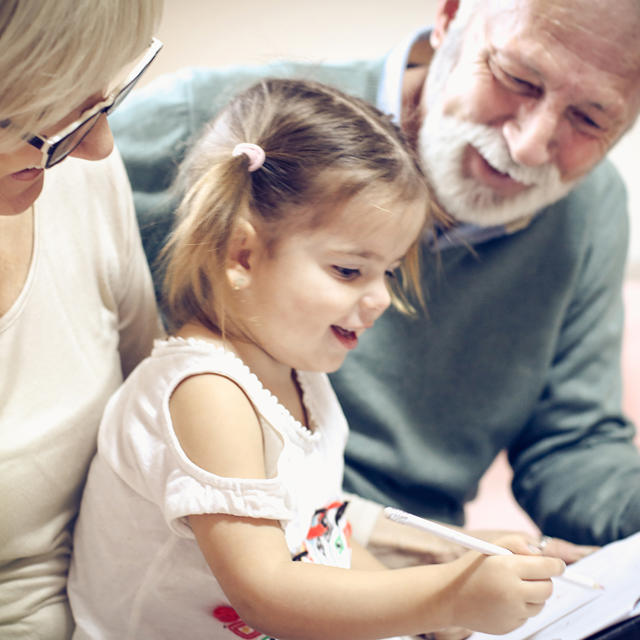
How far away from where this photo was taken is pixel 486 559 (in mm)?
655

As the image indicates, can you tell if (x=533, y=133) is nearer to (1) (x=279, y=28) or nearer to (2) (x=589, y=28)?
Result: (2) (x=589, y=28)

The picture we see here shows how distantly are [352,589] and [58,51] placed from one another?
1.63 feet

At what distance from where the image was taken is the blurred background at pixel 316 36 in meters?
1.78

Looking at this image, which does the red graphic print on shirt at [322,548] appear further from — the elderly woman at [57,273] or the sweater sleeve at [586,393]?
the sweater sleeve at [586,393]

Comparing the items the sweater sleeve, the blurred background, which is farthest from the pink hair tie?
the blurred background

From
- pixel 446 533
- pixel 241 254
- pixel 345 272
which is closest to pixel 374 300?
pixel 345 272

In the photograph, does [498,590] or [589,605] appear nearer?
[498,590]

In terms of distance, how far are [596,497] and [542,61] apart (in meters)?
0.65

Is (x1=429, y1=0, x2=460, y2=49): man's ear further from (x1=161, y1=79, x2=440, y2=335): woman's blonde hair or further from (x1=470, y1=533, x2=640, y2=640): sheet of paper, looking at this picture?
(x1=470, y1=533, x2=640, y2=640): sheet of paper

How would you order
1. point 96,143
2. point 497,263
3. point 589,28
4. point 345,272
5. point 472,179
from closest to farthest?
point 96,143 < point 345,272 < point 589,28 < point 472,179 < point 497,263

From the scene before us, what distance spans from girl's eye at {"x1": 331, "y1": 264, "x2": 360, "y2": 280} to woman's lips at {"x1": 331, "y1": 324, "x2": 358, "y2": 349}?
0.06 metres

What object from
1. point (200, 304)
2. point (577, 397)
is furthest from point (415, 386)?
point (200, 304)

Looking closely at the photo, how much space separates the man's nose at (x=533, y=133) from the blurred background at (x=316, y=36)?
821mm

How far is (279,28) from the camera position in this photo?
186 centimetres
